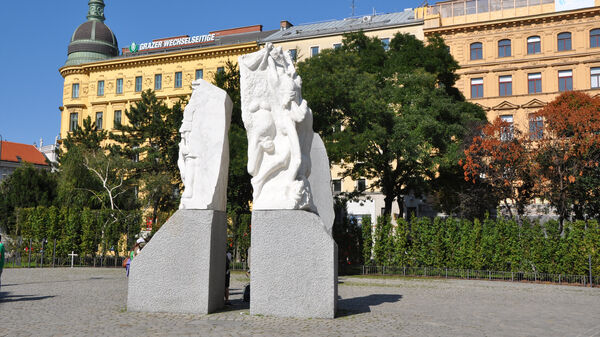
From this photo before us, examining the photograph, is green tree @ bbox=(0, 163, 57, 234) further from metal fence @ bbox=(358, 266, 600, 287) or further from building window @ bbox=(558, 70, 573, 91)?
building window @ bbox=(558, 70, 573, 91)

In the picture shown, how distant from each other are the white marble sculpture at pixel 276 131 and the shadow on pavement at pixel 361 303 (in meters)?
2.16

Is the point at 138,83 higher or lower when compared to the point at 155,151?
higher

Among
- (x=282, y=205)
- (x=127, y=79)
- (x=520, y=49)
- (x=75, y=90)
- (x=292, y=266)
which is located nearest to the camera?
(x=292, y=266)

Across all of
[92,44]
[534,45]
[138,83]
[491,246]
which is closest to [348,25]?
[534,45]

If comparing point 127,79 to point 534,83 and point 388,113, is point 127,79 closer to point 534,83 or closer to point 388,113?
point 388,113

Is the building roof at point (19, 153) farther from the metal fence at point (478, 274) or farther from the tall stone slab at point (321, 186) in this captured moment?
the tall stone slab at point (321, 186)

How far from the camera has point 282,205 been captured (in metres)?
9.52

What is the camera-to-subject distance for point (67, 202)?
1356 inches

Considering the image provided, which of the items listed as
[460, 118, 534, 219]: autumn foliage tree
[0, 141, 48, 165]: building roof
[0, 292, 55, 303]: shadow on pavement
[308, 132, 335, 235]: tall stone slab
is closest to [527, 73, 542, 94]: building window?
[460, 118, 534, 219]: autumn foliage tree

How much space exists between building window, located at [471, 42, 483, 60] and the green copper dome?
1540 inches

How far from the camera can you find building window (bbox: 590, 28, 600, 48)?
1588 inches

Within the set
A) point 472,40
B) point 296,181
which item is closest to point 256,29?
point 472,40

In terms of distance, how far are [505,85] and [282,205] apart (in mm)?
38163

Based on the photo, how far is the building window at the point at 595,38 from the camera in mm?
40344
